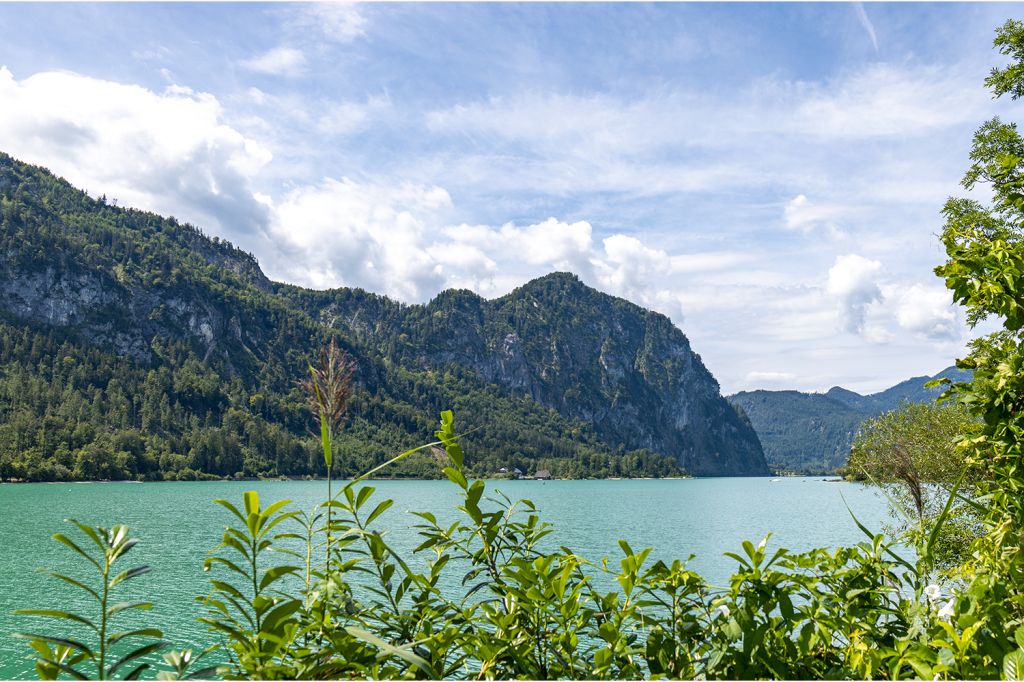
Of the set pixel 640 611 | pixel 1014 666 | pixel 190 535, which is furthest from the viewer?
pixel 190 535

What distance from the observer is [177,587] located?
3788cm

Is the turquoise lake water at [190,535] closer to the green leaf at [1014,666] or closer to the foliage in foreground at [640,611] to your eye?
the foliage in foreground at [640,611]

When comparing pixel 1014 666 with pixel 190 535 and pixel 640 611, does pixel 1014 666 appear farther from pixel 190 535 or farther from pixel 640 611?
pixel 190 535

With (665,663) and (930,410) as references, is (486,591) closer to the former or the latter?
(665,663)

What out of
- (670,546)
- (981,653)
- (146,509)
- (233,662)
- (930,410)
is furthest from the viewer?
(146,509)

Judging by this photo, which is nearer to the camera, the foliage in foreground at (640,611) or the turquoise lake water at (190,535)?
the foliage in foreground at (640,611)

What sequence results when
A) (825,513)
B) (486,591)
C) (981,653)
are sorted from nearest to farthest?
(981,653) → (486,591) → (825,513)

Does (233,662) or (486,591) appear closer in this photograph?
(233,662)

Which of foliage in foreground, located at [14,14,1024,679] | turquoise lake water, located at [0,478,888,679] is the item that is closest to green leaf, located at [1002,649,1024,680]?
foliage in foreground, located at [14,14,1024,679]

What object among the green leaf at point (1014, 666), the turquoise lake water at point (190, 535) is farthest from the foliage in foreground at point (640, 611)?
the turquoise lake water at point (190, 535)

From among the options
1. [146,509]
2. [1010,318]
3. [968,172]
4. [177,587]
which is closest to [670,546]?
[177,587]

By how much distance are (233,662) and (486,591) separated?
0.80 meters

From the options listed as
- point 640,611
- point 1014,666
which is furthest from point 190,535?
point 1014,666

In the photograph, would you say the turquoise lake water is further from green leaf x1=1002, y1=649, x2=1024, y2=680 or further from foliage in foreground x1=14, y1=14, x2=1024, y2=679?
green leaf x1=1002, y1=649, x2=1024, y2=680
